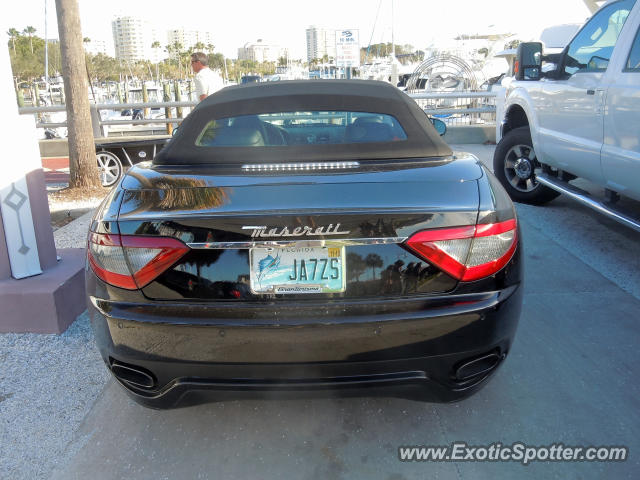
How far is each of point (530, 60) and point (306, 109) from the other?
3.55m

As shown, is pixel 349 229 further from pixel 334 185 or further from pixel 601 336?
pixel 601 336

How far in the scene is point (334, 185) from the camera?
2.27 m

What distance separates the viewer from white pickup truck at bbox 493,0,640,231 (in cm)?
431

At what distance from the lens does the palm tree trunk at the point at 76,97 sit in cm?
748

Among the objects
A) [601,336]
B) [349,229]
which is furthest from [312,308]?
[601,336]

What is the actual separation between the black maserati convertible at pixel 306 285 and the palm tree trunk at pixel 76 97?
6.01 metres

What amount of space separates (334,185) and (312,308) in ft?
1.64

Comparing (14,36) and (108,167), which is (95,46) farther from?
(108,167)

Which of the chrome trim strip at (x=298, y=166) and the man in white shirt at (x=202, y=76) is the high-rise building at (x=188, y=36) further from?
the chrome trim strip at (x=298, y=166)

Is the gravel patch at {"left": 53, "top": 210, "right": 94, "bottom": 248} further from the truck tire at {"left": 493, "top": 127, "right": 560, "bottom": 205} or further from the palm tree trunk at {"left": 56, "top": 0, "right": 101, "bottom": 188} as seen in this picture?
the truck tire at {"left": 493, "top": 127, "right": 560, "bottom": 205}

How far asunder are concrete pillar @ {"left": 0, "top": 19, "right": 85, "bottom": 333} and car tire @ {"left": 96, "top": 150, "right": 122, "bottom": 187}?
5.01 meters

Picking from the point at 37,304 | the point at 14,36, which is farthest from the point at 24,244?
the point at 14,36

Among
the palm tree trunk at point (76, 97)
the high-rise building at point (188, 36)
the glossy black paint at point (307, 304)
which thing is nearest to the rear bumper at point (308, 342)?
the glossy black paint at point (307, 304)

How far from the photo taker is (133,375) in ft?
7.79
